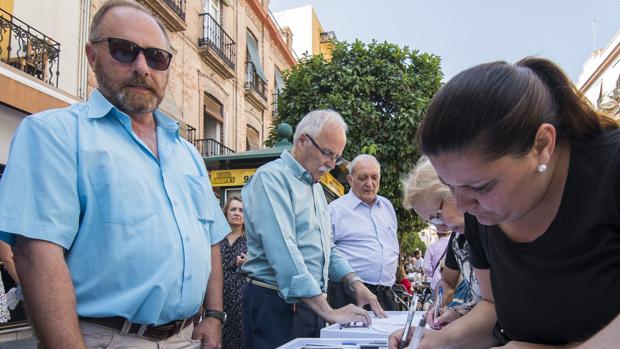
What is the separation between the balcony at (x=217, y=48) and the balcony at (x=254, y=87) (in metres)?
1.03

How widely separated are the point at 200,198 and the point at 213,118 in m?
12.3

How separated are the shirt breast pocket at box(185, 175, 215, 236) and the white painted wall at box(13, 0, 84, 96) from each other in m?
7.07

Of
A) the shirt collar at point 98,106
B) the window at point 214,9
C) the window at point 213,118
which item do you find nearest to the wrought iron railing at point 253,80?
the window at point 213,118

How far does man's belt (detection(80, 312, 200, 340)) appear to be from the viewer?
61.7 inches

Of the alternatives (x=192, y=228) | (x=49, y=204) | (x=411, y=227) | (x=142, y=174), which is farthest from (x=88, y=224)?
(x=411, y=227)

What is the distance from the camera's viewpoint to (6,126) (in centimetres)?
729

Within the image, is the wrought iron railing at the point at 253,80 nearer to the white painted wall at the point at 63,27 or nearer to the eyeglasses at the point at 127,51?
the white painted wall at the point at 63,27

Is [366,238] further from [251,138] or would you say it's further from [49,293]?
[251,138]

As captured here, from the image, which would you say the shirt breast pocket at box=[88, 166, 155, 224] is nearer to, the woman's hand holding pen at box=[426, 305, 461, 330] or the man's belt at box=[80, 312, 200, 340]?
the man's belt at box=[80, 312, 200, 340]

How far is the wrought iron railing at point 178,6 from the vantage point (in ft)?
36.0

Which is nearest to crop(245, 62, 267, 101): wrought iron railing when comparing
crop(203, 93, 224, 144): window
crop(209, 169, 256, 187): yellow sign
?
crop(203, 93, 224, 144): window

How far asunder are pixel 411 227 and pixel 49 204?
34.9 feet

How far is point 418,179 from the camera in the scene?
2.40m

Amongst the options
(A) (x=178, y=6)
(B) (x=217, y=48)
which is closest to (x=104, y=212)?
(A) (x=178, y=6)
